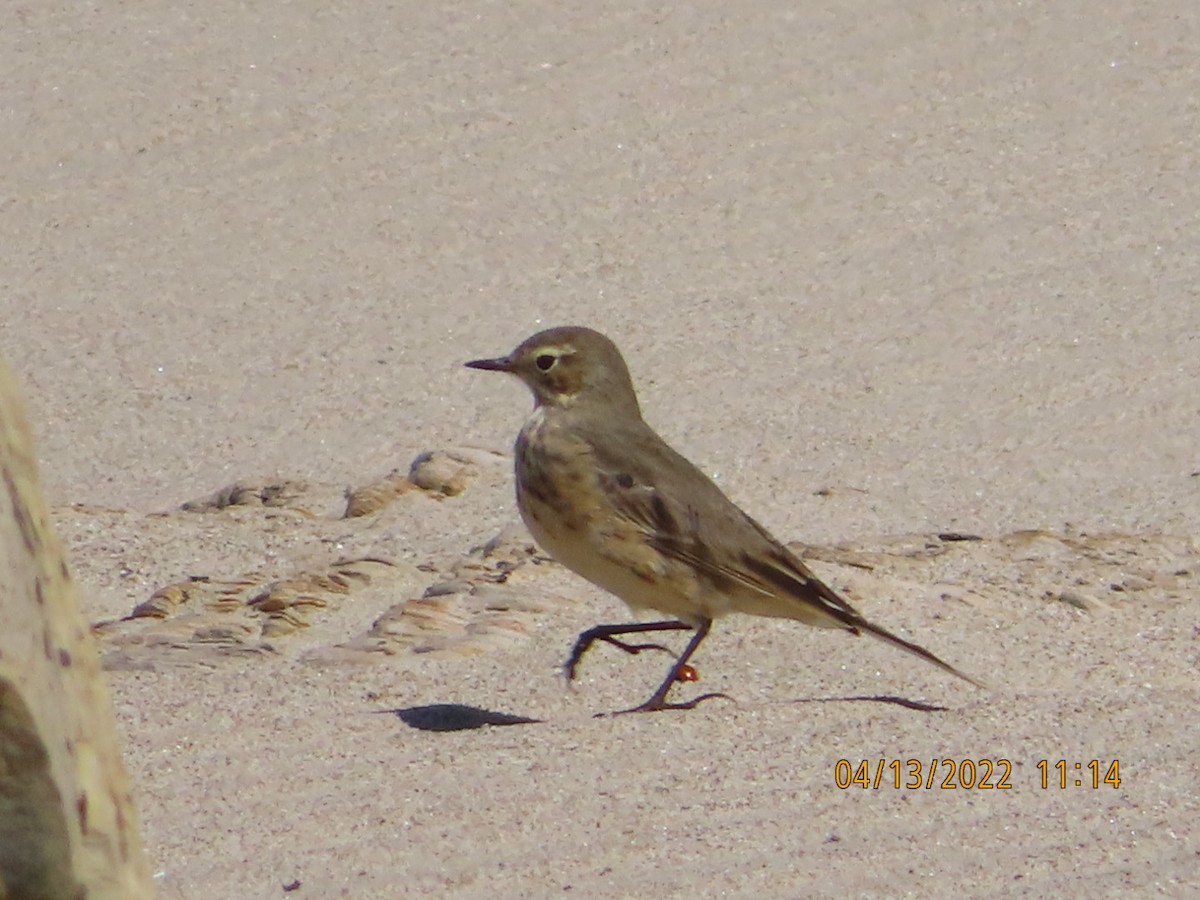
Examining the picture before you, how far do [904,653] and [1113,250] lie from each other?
4734 millimetres

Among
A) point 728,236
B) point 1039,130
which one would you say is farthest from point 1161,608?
point 1039,130

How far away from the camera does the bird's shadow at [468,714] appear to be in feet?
19.7

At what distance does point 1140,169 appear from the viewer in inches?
461

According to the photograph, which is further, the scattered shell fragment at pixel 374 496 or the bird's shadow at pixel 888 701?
the scattered shell fragment at pixel 374 496

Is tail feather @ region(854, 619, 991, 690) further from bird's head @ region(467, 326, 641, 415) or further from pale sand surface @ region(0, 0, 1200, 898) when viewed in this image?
bird's head @ region(467, 326, 641, 415)

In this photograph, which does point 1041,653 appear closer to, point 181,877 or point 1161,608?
point 1161,608

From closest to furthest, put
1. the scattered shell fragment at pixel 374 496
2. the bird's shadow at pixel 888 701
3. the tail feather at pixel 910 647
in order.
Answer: the bird's shadow at pixel 888 701
the tail feather at pixel 910 647
the scattered shell fragment at pixel 374 496

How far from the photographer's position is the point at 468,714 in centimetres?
614

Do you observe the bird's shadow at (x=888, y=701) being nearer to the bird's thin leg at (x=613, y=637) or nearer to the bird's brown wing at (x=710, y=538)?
the bird's brown wing at (x=710, y=538)

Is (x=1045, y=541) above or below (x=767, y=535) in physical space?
below
